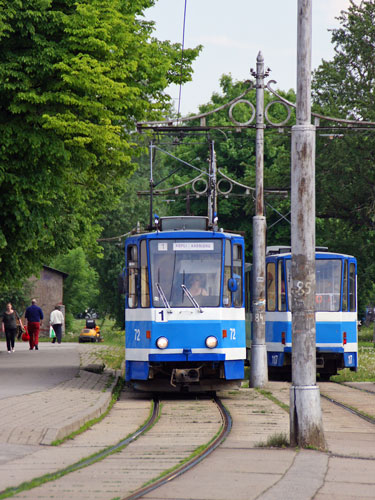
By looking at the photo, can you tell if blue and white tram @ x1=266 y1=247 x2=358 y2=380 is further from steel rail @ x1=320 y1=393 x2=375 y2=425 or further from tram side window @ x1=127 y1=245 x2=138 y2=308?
tram side window @ x1=127 y1=245 x2=138 y2=308

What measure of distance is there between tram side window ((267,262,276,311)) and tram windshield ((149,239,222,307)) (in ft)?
21.8

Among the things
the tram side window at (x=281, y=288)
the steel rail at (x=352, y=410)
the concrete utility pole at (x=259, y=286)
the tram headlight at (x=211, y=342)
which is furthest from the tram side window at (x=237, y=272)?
the tram side window at (x=281, y=288)

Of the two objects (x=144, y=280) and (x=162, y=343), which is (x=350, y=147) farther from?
(x=162, y=343)

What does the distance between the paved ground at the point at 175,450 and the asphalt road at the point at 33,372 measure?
4.0 inches

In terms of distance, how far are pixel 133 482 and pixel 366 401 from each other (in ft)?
33.7

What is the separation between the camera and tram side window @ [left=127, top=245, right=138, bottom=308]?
60.7ft

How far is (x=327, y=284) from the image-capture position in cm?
2419

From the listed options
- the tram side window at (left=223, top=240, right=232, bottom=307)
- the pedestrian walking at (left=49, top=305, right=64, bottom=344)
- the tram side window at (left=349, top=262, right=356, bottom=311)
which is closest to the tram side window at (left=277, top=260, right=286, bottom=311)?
the tram side window at (left=349, top=262, right=356, bottom=311)

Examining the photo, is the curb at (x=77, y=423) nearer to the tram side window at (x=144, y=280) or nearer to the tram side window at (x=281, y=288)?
the tram side window at (x=144, y=280)

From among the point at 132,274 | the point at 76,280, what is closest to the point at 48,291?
the point at 76,280

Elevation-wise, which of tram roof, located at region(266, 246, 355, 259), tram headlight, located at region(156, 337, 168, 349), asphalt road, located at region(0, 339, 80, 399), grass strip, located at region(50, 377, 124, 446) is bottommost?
grass strip, located at region(50, 377, 124, 446)

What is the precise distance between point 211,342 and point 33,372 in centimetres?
600

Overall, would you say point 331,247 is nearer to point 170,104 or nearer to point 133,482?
point 170,104

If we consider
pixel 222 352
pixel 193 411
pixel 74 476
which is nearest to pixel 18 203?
pixel 222 352
